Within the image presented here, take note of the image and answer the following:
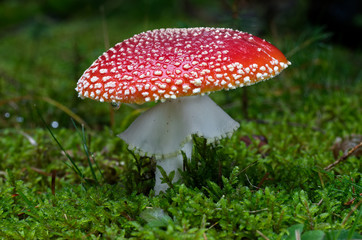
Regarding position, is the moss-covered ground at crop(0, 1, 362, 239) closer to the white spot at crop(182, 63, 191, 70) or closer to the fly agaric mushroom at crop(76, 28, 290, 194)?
the fly agaric mushroom at crop(76, 28, 290, 194)

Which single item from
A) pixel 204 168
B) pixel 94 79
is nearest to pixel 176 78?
pixel 94 79

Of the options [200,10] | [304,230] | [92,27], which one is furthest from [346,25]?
[304,230]

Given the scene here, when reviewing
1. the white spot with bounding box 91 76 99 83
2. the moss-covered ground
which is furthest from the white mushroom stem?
the white spot with bounding box 91 76 99 83

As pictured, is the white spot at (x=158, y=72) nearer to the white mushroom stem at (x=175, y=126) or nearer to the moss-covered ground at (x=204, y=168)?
the white mushroom stem at (x=175, y=126)

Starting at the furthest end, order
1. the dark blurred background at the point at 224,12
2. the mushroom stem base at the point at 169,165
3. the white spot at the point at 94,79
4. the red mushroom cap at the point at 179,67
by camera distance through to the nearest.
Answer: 1. the dark blurred background at the point at 224,12
2. the mushroom stem base at the point at 169,165
3. the white spot at the point at 94,79
4. the red mushroom cap at the point at 179,67

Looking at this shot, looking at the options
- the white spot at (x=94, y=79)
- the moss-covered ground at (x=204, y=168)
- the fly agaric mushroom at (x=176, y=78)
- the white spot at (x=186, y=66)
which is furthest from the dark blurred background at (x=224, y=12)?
the white spot at (x=94, y=79)

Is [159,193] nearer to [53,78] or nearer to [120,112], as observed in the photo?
[120,112]
